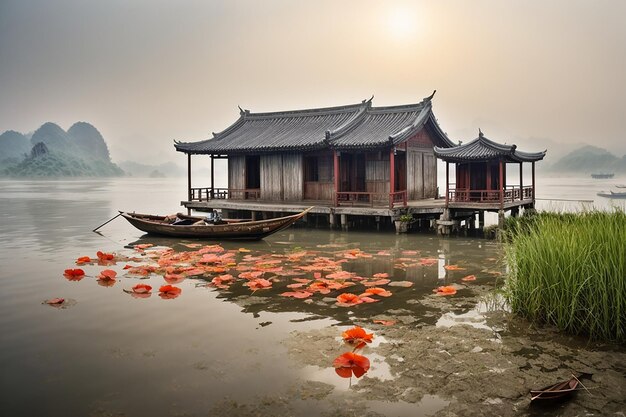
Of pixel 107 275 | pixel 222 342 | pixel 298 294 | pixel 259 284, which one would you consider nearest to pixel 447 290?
pixel 298 294

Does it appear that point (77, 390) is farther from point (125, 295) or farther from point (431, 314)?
point (431, 314)

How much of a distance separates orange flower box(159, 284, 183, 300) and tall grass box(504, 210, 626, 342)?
19.0ft

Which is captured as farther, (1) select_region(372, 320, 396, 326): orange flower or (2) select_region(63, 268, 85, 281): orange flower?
(2) select_region(63, 268, 85, 281): orange flower

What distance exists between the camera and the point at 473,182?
20453 mm

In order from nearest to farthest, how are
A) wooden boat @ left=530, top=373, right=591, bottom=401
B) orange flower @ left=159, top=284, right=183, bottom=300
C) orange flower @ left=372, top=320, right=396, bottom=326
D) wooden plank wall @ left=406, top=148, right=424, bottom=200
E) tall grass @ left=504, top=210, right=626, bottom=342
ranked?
wooden boat @ left=530, top=373, right=591, bottom=401, tall grass @ left=504, top=210, right=626, bottom=342, orange flower @ left=372, top=320, right=396, bottom=326, orange flower @ left=159, top=284, right=183, bottom=300, wooden plank wall @ left=406, top=148, right=424, bottom=200

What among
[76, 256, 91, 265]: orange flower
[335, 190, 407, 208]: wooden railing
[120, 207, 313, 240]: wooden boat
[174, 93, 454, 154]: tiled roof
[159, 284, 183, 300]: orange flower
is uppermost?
[174, 93, 454, 154]: tiled roof

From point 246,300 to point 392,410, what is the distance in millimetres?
4627

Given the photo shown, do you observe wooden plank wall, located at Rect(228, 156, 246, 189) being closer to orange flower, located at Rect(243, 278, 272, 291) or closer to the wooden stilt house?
the wooden stilt house

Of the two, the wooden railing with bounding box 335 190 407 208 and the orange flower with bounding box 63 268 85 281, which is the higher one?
the wooden railing with bounding box 335 190 407 208

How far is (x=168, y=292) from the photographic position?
32.0 ft

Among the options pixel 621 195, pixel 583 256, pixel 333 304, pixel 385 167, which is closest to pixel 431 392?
pixel 583 256

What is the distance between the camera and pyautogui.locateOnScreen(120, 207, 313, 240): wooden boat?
53.6 feet

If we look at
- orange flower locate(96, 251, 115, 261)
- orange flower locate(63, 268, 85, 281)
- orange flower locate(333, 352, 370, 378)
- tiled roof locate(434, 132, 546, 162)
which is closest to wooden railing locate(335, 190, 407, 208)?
tiled roof locate(434, 132, 546, 162)

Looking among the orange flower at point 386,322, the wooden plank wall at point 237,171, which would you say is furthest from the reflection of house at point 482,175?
the orange flower at point 386,322
